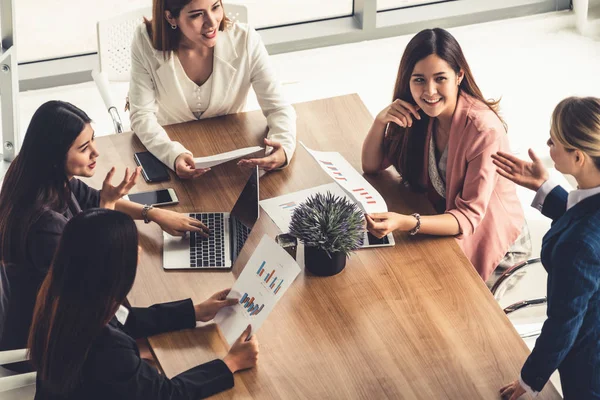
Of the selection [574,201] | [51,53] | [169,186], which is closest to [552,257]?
[574,201]

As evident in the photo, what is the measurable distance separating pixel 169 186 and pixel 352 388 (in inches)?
41.2

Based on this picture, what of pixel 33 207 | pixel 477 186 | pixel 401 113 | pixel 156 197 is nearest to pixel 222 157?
pixel 156 197

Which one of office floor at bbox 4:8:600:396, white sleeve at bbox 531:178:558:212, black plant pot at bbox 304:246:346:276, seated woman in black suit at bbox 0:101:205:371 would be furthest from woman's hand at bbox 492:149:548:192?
office floor at bbox 4:8:600:396

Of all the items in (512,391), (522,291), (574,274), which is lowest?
(522,291)

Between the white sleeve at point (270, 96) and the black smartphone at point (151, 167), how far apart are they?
381 mm

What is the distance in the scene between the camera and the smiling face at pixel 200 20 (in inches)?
121

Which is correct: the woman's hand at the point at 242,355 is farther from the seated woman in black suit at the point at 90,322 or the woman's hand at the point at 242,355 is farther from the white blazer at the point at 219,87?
the white blazer at the point at 219,87

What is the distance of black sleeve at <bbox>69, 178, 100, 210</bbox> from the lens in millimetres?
2793

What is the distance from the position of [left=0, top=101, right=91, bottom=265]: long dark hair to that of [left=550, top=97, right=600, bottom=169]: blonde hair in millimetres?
1313

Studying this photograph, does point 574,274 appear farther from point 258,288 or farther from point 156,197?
point 156,197

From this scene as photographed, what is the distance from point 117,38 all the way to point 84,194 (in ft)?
3.83

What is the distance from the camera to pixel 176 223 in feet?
9.02

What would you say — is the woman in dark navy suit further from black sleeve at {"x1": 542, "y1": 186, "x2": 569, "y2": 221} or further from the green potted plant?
the green potted plant

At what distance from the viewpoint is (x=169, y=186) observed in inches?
118
